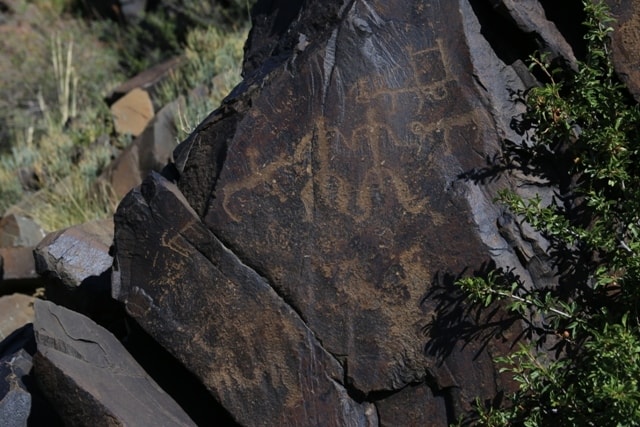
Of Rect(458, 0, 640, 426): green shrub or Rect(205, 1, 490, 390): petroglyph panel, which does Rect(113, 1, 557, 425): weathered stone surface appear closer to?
Rect(205, 1, 490, 390): petroglyph panel

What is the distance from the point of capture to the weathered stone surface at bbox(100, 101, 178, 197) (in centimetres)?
780

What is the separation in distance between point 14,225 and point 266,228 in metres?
4.02

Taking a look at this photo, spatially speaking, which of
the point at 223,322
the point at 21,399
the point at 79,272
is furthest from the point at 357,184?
the point at 79,272

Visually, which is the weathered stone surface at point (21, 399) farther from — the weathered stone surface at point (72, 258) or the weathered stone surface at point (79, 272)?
the weathered stone surface at point (72, 258)

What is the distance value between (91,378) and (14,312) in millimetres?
2681

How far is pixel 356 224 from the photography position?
388 cm

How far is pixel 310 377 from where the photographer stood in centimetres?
388

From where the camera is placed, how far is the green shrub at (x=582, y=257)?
3512 mm

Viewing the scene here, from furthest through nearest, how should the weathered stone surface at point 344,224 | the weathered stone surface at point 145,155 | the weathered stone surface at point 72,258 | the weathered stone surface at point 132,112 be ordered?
the weathered stone surface at point 132,112 → the weathered stone surface at point 145,155 → the weathered stone surface at point 72,258 → the weathered stone surface at point 344,224

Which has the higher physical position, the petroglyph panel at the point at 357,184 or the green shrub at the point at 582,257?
the petroglyph panel at the point at 357,184

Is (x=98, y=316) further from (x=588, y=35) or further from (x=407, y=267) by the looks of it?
(x=588, y=35)

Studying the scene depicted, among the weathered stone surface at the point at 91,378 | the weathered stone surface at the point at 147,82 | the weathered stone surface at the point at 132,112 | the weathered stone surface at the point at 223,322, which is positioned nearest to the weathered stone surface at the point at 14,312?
the weathered stone surface at the point at 91,378

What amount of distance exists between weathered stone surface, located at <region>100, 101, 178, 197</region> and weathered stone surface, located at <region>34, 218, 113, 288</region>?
2.51 metres

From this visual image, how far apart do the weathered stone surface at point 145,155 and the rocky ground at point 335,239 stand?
363cm
